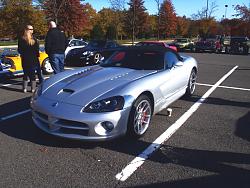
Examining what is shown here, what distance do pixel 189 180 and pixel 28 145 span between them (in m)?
2.22

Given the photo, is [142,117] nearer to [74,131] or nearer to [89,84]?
[89,84]

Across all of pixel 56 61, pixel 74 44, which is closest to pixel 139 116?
pixel 56 61

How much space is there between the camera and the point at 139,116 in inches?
175

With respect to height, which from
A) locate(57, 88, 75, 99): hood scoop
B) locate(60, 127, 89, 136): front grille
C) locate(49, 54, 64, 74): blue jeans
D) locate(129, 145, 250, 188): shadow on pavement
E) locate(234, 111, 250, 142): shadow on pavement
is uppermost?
locate(49, 54, 64, 74): blue jeans

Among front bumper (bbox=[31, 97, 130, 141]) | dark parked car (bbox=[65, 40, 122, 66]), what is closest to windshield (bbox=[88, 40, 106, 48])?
dark parked car (bbox=[65, 40, 122, 66])

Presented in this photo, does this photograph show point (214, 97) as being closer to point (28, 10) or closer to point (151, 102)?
point (151, 102)

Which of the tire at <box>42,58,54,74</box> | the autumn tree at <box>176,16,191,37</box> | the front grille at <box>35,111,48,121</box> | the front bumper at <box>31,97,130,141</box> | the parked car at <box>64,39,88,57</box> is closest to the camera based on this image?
the front bumper at <box>31,97,130,141</box>

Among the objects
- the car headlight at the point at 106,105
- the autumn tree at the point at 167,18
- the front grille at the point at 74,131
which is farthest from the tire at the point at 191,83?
the autumn tree at the point at 167,18

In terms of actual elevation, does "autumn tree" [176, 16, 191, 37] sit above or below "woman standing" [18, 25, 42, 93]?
above

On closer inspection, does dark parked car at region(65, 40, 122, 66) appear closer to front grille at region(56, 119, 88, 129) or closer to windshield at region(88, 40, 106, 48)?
windshield at region(88, 40, 106, 48)

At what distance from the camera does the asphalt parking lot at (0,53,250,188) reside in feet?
11.0

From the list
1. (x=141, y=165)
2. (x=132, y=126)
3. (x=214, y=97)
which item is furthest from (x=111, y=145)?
(x=214, y=97)

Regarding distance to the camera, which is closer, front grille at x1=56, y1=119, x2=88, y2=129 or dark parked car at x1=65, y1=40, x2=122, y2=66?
front grille at x1=56, y1=119, x2=88, y2=129

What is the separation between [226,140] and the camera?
4.57 metres
